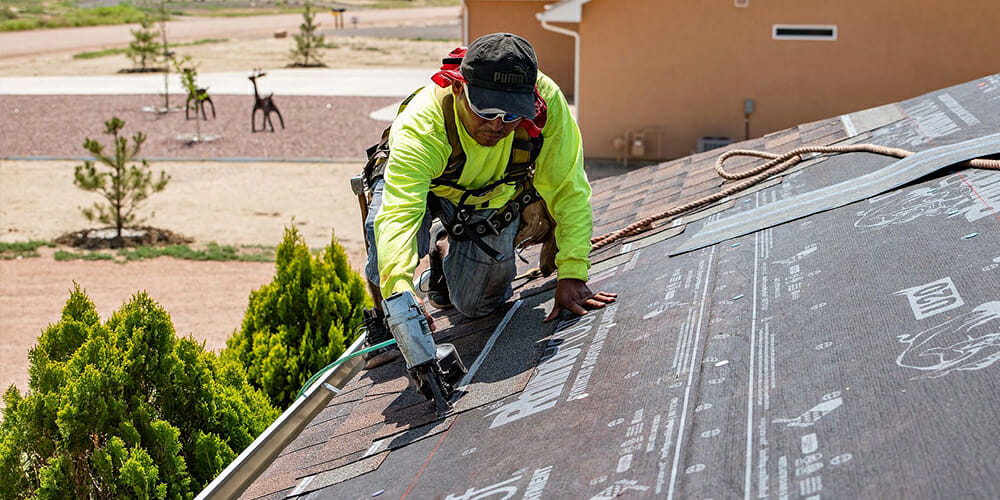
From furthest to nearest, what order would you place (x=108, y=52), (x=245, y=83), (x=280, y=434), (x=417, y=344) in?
(x=108, y=52) → (x=245, y=83) → (x=280, y=434) → (x=417, y=344)

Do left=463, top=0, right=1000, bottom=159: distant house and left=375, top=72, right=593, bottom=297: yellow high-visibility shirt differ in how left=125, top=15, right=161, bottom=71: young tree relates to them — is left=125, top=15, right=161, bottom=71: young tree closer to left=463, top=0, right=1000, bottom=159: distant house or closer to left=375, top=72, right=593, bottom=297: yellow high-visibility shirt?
left=463, top=0, right=1000, bottom=159: distant house

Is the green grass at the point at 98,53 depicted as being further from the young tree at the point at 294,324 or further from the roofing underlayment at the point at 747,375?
the roofing underlayment at the point at 747,375

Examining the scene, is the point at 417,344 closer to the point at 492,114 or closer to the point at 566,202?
the point at 492,114

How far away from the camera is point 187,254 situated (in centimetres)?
1227

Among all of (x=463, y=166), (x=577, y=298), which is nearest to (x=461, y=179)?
(x=463, y=166)

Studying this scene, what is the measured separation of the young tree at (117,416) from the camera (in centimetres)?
369

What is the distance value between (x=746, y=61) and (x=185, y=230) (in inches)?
346

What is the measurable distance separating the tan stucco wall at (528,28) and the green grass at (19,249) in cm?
1015

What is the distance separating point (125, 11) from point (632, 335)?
182 ft

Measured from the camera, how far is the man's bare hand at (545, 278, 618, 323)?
3.62 meters

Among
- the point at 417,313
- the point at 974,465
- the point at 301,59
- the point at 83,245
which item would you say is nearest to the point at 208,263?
the point at 83,245

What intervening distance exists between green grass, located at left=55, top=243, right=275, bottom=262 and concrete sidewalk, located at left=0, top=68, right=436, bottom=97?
1450cm

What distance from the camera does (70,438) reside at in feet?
12.3

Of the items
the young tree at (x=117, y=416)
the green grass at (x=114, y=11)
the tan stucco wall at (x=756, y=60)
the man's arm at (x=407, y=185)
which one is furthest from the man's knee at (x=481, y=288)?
the green grass at (x=114, y=11)
